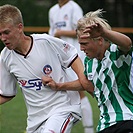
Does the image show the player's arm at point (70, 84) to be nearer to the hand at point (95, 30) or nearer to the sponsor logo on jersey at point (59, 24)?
the hand at point (95, 30)

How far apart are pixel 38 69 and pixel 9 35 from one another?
405 millimetres

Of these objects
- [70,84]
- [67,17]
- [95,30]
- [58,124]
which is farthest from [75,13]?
[95,30]

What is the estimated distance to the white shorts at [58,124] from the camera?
5336 mm

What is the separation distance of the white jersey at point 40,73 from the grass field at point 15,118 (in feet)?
9.88

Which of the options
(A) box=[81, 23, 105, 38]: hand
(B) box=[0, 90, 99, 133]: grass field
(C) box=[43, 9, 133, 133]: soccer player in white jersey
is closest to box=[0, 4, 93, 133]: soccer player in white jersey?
(C) box=[43, 9, 133, 133]: soccer player in white jersey

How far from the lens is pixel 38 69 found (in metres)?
5.60

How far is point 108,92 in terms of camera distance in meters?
4.98

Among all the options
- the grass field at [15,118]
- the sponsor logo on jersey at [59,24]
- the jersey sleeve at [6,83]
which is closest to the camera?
the jersey sleeve at [6,83]

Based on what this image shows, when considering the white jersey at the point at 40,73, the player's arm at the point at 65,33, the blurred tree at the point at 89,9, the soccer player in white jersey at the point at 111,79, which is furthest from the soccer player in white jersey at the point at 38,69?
the blurred tree at the point at 89,9

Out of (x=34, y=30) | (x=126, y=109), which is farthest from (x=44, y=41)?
(x=34, y=30)

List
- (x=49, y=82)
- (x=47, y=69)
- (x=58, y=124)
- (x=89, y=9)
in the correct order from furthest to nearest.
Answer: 1. (x=89, y=9)
2. (x=47, y=69)
3. (x=49, y=82)
4. (x=58, y=124)

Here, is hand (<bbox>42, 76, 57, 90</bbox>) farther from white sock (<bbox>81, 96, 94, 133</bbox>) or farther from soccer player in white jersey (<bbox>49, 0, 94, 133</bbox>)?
Result: soccer player in white jersey (<bbox>49, 0, 94, 133</bbox>)

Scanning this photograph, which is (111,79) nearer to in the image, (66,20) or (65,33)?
(65,33)

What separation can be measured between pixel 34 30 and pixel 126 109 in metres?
13.3
